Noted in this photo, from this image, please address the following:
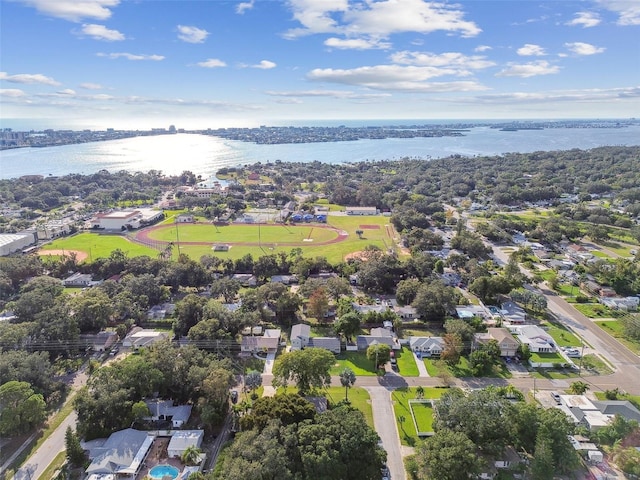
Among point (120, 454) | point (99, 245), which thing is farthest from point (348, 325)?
point (99, 245)

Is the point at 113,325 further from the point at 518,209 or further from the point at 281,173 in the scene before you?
the point at 281,173

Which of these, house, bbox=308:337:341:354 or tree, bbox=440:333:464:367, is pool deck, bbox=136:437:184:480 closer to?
house, bbox=308:337:341:354

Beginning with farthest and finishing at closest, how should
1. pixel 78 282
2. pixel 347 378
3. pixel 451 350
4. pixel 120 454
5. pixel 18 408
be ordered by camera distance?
pixel 78 282
pixel 451 350
pixel 347 378
pixel 18 408
pixel 120 454

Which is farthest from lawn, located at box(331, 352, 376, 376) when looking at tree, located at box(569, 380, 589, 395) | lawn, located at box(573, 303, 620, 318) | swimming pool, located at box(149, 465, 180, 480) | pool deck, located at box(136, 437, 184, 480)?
lawn, located at box(573, 303, 620, 318)

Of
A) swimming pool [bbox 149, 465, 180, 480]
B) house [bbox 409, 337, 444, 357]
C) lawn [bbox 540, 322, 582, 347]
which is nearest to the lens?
swimming pool [bbox 149, 465, 180, 480]

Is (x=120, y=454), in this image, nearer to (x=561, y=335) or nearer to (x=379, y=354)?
(x=379, y=354)

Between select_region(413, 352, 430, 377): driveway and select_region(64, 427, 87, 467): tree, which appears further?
select_region(413, 352, 430, 377): driveway
